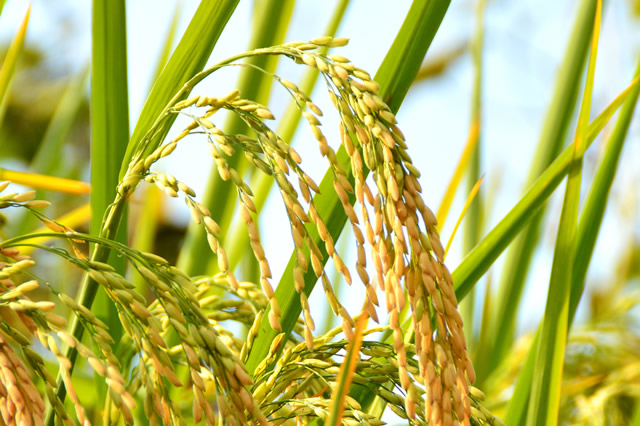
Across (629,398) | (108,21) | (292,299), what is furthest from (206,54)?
(629,398)

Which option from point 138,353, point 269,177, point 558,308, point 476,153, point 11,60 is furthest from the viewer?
point 476,153

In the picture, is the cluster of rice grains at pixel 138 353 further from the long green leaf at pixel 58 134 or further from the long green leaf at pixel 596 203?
the long green leaf at pixel 58 134

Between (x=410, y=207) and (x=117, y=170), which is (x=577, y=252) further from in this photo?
(x=117, y=170)

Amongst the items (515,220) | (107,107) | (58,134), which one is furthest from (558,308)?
(58,134)

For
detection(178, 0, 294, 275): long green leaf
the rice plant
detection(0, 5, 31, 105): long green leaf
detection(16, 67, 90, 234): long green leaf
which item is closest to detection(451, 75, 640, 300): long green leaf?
the rice plant

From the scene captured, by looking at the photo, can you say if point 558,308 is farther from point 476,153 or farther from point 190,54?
point 476,153

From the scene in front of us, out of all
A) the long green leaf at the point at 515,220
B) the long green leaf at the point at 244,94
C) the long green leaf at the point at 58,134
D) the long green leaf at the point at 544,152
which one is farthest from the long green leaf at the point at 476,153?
the long green leaf at the point at 58,134
